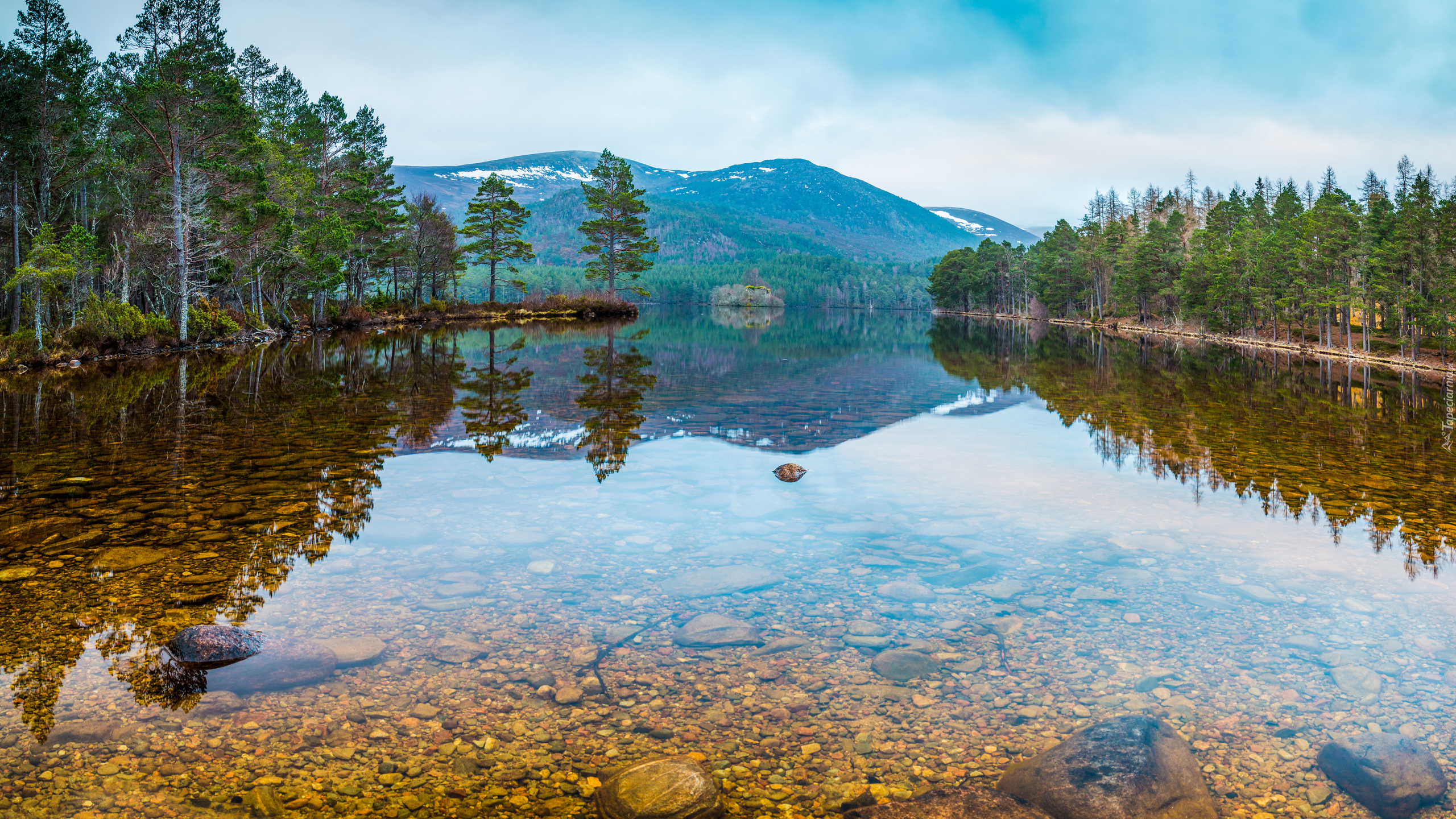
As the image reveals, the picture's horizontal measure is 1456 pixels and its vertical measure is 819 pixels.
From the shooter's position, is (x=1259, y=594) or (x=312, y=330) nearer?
(x=1259, y=594)

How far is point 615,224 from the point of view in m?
78.5

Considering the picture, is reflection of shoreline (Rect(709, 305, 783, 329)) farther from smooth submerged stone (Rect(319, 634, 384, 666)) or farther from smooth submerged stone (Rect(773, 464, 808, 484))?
smooth submerged stone (Rect(319, 634, 384, 666))

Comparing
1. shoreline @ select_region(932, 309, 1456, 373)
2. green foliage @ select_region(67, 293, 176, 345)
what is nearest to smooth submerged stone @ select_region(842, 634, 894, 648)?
green foliage @ select_region(67, 293, 176, 345)

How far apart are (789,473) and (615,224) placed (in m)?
69.8

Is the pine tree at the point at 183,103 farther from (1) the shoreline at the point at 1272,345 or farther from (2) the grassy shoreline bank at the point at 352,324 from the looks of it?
(1) the shoreline at the point at 1272,345

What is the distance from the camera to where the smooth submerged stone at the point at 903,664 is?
603 cm

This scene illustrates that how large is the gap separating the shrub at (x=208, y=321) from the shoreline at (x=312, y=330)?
0.38m

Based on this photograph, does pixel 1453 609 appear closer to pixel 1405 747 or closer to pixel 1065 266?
pixel 1405 747

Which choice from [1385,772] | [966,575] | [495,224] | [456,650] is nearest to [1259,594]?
[966,575]

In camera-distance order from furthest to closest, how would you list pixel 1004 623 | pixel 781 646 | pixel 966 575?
pixel 966 575 < pixel 1004 623 < pixel 781 646

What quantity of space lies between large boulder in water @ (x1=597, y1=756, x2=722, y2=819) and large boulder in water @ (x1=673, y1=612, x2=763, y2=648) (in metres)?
1.90

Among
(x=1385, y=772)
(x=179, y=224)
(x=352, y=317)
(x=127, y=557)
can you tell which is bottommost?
(x=1385, y=772)

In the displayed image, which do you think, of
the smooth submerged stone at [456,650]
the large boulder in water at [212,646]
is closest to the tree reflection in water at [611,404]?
the smooth submerged stone at [456,650]

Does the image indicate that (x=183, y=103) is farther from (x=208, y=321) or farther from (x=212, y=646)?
(x=212, y=646)
